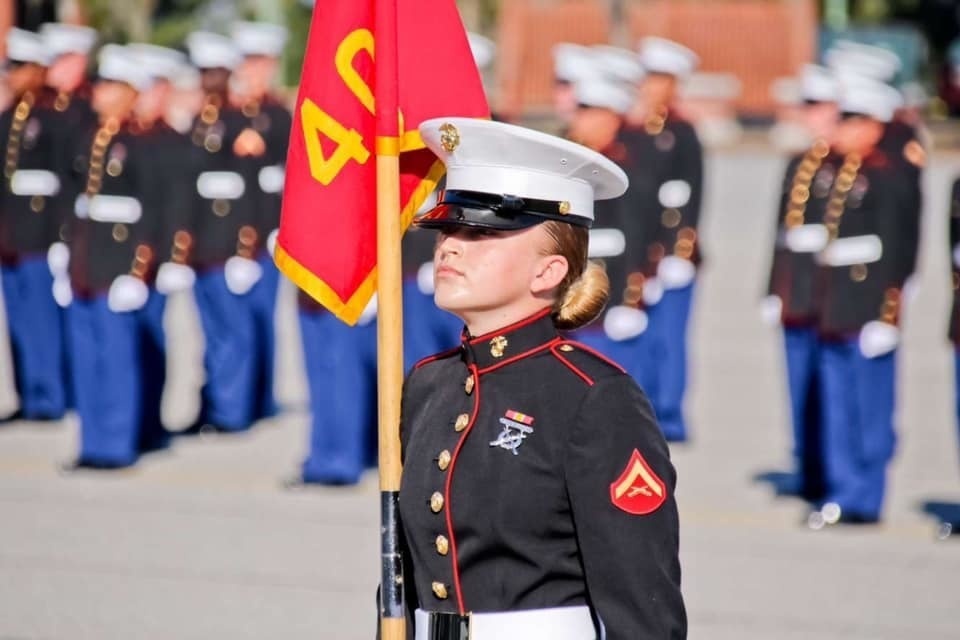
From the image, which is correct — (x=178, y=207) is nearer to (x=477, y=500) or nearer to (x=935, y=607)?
(x=935, y=607)

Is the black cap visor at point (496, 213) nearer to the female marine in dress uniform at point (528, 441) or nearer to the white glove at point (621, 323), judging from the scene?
the female marine in dress uniform at point (528, 441)

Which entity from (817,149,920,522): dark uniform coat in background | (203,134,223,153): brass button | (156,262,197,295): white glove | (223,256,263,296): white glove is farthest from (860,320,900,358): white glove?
(203,134,223,153): brass button

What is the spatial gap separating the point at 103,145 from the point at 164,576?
279 cm

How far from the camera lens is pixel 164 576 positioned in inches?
282

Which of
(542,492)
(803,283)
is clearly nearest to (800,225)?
(803,283)

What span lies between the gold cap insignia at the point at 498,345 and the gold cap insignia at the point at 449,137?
33 cm

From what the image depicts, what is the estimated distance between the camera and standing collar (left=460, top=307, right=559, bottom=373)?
125 inches

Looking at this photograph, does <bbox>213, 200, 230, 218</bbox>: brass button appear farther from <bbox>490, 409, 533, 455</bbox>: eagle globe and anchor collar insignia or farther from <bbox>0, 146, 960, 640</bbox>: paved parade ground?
<bbox>490, 409, 533, 455</bbox>: eagle globe and anchor collar insignia

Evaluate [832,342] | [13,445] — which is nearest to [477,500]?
[832,342]

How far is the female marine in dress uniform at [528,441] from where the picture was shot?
296 centimetres

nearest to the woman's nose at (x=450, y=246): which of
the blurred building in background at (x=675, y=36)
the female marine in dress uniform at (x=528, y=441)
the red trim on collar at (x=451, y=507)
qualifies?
the female marine in dress uniform at (x=528, y=441)

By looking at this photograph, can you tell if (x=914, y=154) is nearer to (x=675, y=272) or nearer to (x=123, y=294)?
(x=675, y=272)

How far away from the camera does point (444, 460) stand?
10.3 feet

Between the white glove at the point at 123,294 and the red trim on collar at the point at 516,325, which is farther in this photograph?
the white glove at the point at 123,294
